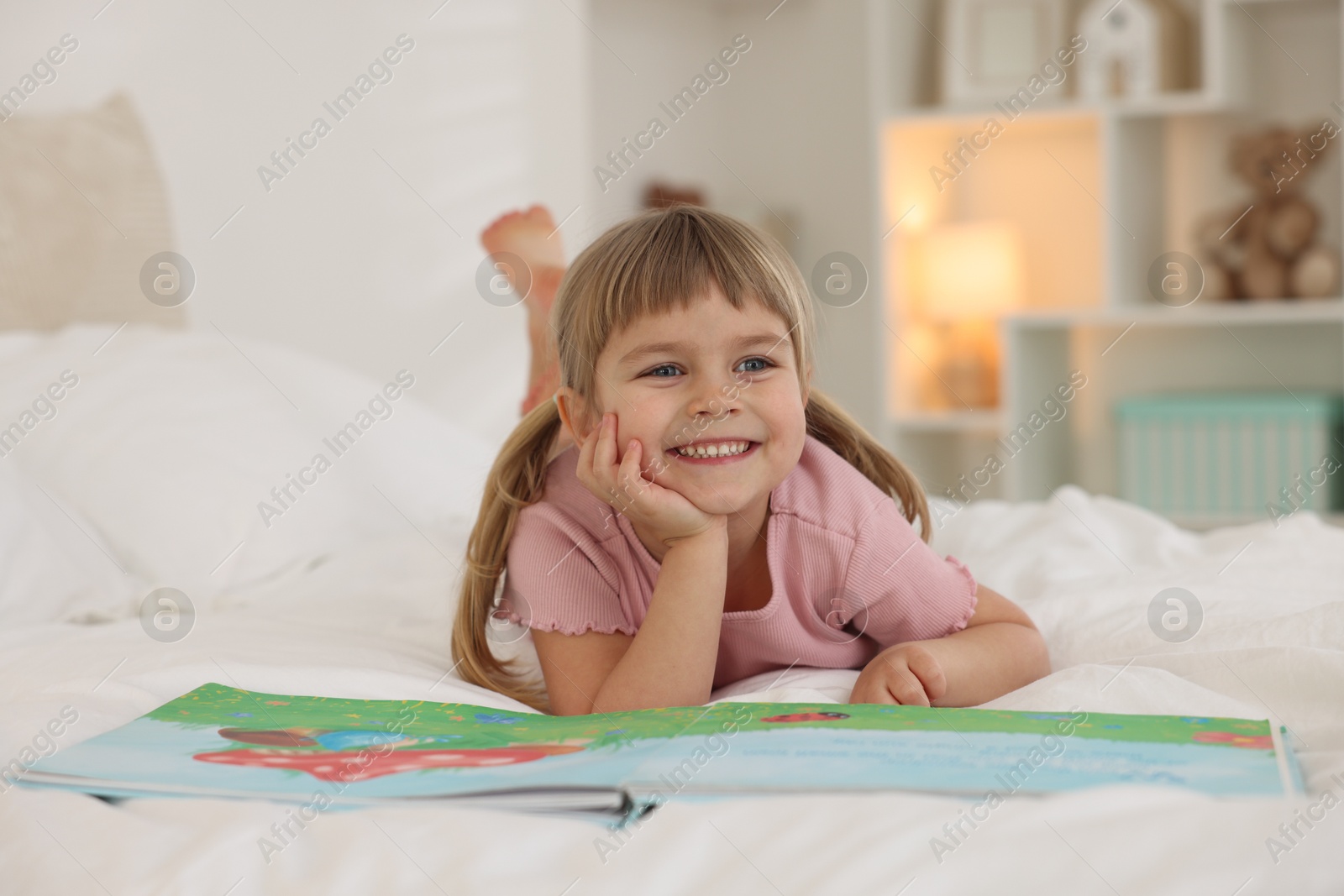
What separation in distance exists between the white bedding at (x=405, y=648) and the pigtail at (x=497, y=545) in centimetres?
4

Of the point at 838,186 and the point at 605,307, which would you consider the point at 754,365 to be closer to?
the point at 605,307

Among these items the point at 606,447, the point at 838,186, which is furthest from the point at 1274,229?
the point at 606,447

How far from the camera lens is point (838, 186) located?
115 inches

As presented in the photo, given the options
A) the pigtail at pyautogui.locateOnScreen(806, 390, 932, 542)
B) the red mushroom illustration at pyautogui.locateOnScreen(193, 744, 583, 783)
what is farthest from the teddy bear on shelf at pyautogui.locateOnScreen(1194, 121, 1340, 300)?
the red mushroom illustration at pyautogui.locateOnScreen(193, 744, 583, 783)

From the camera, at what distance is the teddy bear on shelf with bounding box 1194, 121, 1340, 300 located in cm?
235

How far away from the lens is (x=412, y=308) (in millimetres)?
1992

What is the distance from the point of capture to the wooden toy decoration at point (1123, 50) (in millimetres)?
2420

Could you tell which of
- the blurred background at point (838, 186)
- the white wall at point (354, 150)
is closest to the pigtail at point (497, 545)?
the blurred background at point (838, 186)

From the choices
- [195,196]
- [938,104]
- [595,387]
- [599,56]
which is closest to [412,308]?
[195,196]

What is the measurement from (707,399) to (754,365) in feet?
0.19

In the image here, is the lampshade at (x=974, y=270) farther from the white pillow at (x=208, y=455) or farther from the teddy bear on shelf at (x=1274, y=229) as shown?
the white pillow at (x=208, y=455)

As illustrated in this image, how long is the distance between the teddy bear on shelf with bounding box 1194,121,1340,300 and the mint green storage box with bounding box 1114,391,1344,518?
22 centimetres

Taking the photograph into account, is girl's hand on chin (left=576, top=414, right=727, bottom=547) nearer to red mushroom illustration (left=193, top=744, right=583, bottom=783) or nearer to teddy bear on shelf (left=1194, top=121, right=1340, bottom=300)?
red mushroom illustration (left=193, top=744, right=583, bottom=783)

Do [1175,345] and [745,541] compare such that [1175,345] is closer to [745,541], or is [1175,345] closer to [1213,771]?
[745,541]
